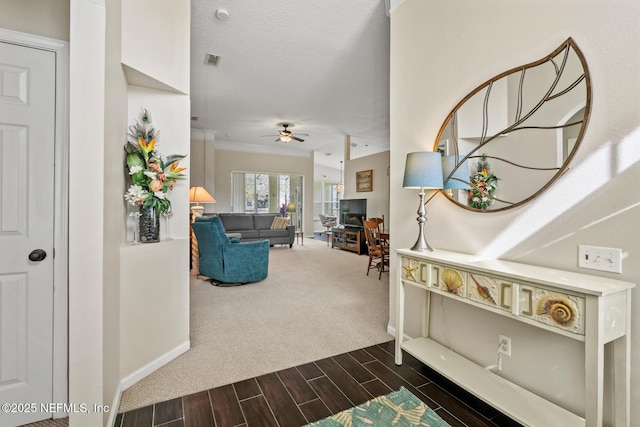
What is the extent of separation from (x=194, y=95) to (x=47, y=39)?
4083 mm

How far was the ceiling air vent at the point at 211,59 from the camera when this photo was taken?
391cm

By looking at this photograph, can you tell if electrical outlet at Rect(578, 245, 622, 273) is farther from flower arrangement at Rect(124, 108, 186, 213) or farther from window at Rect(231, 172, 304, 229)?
window at Rect(231, 172, 304, 229)

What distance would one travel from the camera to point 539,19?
1.62 metres

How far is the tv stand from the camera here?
727cm

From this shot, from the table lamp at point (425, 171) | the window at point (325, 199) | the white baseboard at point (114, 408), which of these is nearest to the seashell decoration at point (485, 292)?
the table lamp at point (425, 171)

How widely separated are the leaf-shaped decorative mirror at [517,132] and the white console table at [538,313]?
0.47 m

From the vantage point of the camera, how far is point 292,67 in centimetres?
429

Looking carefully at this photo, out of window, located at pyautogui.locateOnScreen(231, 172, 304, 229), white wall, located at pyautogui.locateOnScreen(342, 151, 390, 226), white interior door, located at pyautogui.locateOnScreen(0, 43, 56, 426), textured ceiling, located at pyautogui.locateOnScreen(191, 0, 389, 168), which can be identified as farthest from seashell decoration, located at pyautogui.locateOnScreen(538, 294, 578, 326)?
window, located at pyautogui.locateOnScreen(231, 172, 304, 229)

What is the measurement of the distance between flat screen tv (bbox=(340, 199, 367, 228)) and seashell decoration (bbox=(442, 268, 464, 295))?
5530 millimetres

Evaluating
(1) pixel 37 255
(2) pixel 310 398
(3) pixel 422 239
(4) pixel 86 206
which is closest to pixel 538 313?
(3) pixel 422 239

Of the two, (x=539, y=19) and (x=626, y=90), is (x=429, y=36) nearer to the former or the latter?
(x=539, y=19)

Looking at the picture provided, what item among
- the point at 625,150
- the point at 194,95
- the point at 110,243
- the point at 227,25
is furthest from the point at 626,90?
the point at 194,95

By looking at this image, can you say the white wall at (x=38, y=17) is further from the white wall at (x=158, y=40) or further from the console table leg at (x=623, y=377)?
the console table leg at (x=623, y=377)

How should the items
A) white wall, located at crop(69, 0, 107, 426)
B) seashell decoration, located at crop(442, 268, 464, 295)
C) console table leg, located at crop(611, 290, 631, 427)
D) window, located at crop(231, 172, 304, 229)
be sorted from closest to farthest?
console table leg, located at crop(611, 290, 631, 427)
white wall, located at crop(69, 0, 107, 426)
seashell decoration, located at crop(442, 268, 464, 295)
window, located at crop(231, 172, 304, 229)
